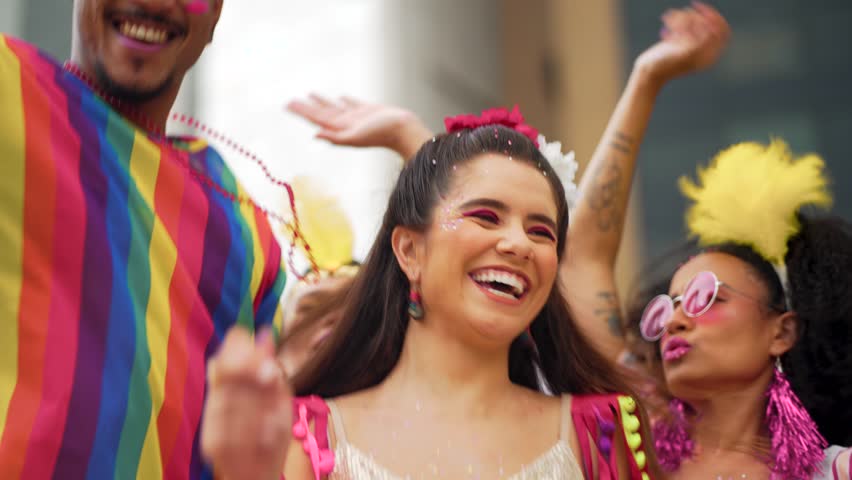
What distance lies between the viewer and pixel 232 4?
5715 mm

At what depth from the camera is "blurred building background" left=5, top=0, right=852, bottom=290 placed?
5602mm

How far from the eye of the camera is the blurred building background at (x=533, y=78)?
18.4ft

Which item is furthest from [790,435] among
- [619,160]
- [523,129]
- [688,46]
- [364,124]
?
[364,124]

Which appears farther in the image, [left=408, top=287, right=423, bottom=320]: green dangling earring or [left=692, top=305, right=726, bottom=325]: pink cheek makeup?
[left=692, top=305, right=726, bottom=325]: pink cheek makeup

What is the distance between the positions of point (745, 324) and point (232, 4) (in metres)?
3.72

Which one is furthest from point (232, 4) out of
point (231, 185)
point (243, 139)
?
point (231, 185)

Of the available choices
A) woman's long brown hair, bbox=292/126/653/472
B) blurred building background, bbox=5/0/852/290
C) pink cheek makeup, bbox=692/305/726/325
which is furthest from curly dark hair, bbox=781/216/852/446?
blurred building background, bbox=5/0/852/290

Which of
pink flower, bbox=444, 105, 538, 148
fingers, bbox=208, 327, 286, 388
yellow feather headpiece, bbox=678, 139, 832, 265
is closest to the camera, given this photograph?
fingers, bbox=208, 327, 286, 388

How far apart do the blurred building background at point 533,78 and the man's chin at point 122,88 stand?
297cm

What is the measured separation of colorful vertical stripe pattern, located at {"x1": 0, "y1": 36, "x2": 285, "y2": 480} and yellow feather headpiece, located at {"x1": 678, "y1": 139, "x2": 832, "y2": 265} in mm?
1340

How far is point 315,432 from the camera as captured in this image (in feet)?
6.42

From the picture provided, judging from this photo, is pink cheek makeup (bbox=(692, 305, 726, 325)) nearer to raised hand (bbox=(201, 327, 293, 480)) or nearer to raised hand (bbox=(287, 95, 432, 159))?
raised hand (bbox=(287, 95, 432, 159))

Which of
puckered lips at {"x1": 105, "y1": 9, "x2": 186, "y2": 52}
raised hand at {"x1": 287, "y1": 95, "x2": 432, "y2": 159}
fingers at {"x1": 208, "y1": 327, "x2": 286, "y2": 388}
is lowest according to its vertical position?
raised hand at {"x1": 287, "y1": 95, "x2": 432, "y2": 159}

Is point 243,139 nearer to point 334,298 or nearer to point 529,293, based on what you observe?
point 334,298
